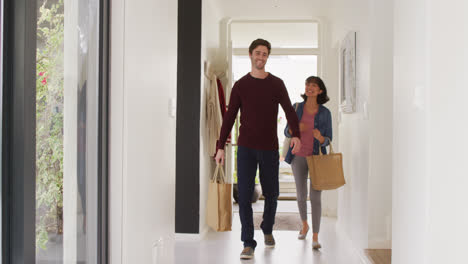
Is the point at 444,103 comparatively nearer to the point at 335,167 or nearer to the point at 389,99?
the point at 389,99

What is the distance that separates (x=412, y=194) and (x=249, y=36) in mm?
5150

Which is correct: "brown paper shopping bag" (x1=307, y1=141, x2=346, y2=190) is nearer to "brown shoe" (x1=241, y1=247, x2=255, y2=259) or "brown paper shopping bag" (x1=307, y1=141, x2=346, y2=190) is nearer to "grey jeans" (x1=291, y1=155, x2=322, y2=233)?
"grey jeans" (x1=291, y1=155, x2=322, y2=233)

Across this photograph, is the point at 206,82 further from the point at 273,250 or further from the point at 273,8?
the point at 273,250

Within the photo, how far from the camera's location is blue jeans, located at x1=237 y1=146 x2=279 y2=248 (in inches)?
121

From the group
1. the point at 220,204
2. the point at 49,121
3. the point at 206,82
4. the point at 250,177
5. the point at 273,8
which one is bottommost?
the point at 220,204

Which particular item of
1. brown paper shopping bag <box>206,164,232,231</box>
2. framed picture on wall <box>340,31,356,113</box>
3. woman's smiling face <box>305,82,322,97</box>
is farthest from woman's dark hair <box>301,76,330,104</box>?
brown paper shopping bag <box>206,164,232,231</box>

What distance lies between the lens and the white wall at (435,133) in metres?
1.30

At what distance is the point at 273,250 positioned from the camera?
3383mm

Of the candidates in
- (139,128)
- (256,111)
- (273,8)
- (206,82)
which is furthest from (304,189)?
(273,8)

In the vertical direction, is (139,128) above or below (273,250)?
above

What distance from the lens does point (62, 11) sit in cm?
136

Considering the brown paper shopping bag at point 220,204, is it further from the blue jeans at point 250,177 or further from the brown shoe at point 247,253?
the brown shoe at point 247,253

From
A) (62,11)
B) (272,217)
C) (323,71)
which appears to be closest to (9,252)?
(62,11)

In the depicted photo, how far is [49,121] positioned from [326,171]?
2.46 meters
